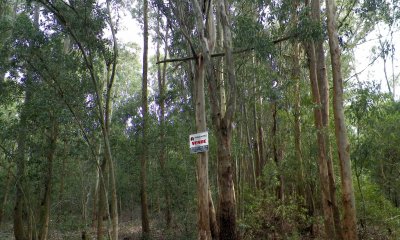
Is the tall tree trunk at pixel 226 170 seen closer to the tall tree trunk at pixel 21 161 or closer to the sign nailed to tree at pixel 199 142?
the sign nailed to tree at pixel 199 142

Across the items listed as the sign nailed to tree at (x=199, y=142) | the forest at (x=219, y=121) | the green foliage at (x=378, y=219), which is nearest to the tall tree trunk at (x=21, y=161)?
the forest at (x=219, y=121)

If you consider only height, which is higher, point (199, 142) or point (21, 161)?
point (21, 161)

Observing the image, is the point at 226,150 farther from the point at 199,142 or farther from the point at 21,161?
the point at 21,161

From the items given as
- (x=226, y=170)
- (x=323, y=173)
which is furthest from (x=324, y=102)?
(x=226, y=170)

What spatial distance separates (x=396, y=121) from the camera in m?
12.6

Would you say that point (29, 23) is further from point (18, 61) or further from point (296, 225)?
point (296, 225)

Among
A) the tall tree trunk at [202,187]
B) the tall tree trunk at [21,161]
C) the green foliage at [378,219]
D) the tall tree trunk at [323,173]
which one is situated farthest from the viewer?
the tall tree trunk at [21,161]

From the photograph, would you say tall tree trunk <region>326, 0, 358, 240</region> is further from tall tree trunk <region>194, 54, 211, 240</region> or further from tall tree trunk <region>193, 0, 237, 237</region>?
tall tree trunk <region>194, 54, 211, 240</region>

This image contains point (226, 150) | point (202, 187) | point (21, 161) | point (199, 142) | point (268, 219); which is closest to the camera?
point (199, 142)

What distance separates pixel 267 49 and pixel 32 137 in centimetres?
767

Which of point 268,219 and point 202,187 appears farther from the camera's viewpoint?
point 268,219

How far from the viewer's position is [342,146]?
7.94 m

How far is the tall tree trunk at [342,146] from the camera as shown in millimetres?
7754

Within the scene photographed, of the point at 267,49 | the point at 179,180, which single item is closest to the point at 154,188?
the point at 179,180
